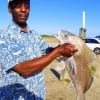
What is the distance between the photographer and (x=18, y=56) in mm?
4570

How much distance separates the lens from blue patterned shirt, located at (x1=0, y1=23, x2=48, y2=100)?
14.8 ft

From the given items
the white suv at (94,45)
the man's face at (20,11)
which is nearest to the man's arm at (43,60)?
the man's face at (20,11)

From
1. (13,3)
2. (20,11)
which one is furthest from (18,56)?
(13,3)

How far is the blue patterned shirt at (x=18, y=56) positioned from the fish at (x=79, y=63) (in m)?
0.37

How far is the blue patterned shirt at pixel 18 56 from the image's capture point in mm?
4516

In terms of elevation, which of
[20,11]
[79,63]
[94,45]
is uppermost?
[20,11]

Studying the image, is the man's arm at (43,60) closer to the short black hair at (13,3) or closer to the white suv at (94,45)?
the short black hair at (13,3)

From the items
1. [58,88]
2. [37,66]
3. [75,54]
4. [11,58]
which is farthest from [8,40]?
[58,88]

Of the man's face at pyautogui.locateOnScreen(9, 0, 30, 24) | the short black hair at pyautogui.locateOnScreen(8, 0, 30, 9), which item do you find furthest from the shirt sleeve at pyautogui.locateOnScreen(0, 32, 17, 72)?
the short black hair at pyautogui.locateOnScreen(8, 0, 30, 9)

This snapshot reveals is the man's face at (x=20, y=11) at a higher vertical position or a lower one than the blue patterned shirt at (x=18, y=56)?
higher

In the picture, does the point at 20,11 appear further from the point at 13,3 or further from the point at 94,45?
the point at 94,45

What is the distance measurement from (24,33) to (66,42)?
1.96 ft

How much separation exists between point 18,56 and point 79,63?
2.32 feet

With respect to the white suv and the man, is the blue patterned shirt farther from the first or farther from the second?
the white suv
